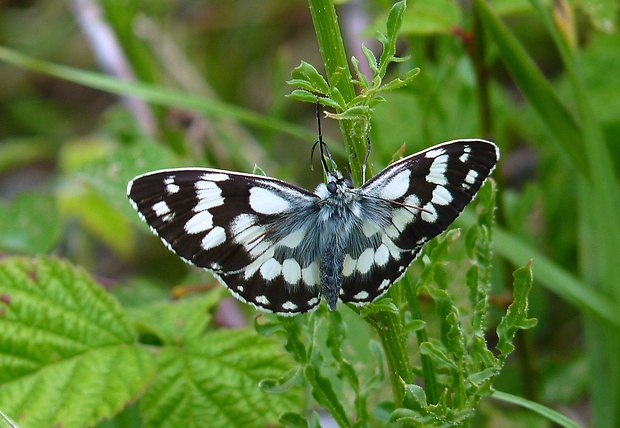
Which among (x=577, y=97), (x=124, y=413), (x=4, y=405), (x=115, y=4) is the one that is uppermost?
(x=115, y=4)

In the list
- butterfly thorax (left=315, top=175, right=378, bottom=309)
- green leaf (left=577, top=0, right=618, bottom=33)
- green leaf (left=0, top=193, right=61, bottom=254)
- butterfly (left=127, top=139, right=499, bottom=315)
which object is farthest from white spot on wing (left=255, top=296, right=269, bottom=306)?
green leaf (left=577, top=0, right=618, bottom=33)

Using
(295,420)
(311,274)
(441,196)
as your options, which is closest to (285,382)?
(295,420)

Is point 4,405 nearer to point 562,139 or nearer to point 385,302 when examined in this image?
point 385,302

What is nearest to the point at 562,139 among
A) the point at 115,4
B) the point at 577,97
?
the point at 577,97

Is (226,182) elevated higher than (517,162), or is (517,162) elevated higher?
(226,182)

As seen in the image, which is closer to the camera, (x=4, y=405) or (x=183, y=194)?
(x=183, y=194)

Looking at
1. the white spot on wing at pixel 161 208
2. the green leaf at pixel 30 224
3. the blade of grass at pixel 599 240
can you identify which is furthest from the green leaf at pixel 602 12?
the green leaf at pixel 30 224

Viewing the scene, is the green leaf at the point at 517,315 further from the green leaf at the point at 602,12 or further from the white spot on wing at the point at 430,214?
the green leaf at the point at 602,12
